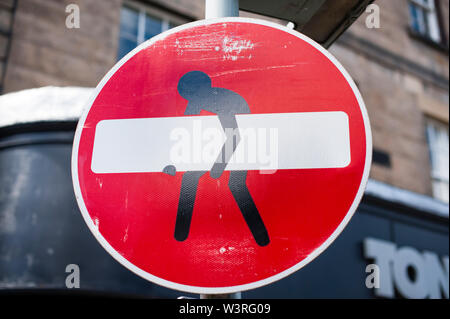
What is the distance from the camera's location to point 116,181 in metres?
1.47

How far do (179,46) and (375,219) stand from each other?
484 centimetres

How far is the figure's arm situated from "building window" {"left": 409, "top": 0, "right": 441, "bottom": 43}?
8.26 m

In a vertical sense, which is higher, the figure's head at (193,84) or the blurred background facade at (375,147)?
the blurred background facade at (375,147)

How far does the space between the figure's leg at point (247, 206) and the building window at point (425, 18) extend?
329 inches

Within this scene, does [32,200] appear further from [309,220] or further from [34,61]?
[309,220]

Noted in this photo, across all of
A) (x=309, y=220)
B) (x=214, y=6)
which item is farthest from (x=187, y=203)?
(x=214, y=6)

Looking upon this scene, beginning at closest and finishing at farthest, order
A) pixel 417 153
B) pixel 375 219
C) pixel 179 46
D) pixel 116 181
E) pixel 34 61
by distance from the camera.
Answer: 1. pixel 116 181
2. pixel 179 46
3. pixel 34 61
4. pixel 375 219
5. pixel 417 153

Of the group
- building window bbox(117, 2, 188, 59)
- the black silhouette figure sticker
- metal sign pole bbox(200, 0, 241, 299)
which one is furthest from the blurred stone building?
the black silhouette figure sticker

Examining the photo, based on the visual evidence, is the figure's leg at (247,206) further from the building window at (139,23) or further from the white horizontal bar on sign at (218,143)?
the building window at (139,23)

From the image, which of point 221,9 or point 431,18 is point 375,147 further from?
point 221,9

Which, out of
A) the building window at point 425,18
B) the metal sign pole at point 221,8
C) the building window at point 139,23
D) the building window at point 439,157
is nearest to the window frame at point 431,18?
the building window at point 425,18

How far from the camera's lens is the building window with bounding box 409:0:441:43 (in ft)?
28.5

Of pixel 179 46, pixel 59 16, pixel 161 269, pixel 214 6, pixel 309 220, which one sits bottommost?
pixel 161 269

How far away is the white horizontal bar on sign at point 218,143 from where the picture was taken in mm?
1432
